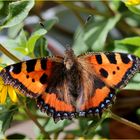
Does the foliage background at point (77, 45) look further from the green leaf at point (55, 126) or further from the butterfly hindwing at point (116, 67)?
the butterfly hindwing at point (116, 67)

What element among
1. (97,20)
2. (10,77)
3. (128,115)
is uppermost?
(10,77)

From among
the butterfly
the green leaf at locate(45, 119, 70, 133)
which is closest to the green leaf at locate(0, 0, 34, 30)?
the butterfly

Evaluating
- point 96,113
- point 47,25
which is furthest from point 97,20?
point 96,113

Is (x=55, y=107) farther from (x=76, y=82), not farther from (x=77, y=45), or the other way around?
(x=77, y=45)

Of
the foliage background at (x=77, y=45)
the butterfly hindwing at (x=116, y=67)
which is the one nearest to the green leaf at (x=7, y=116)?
the foliage background at (x=77, y=45)

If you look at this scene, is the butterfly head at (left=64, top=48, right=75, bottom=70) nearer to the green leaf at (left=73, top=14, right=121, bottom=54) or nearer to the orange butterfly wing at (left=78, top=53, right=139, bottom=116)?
the orange butterfly wing at (left=78, top=53, right=139, bottom=116)

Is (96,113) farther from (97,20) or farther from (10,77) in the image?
(97,20)

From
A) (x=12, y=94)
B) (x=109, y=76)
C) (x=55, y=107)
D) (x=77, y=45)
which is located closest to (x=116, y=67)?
(x=109, y=76)
